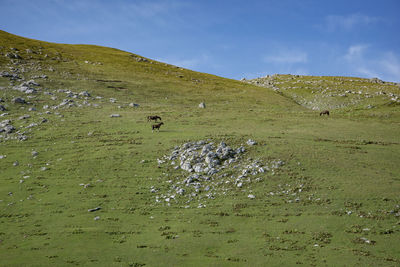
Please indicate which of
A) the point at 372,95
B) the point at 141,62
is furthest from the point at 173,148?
the point at 141,62

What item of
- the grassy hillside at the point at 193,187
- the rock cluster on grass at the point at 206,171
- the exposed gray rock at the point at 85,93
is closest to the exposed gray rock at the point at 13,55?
the grassy hillside at the point at 193,187

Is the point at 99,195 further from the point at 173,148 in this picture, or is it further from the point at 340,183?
the point at 340,183

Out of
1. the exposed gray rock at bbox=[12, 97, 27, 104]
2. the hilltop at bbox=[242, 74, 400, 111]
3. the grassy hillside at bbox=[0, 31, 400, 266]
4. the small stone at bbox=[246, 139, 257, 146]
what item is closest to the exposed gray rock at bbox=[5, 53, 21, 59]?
the grassy hillside at bbox=[0, 31, 400, 266]

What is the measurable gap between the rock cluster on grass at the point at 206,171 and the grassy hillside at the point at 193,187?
16 cm

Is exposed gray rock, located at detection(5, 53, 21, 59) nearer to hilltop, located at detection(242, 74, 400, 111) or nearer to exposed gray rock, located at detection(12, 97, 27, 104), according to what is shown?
→ exposed gray rock, located at detection(12, 97, 27, 104)

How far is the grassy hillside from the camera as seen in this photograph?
21.7 meters

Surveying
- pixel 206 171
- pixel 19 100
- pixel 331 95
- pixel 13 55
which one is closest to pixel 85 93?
pixel 19 100

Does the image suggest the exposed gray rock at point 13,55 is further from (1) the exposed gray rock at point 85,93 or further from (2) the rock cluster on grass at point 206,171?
(2) the rock cluster on grass at point 206,171

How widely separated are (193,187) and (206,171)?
10.3 feet

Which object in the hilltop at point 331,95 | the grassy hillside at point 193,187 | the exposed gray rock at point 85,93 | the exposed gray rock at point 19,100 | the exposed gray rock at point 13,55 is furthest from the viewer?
the exposed gray rock at point 13,55

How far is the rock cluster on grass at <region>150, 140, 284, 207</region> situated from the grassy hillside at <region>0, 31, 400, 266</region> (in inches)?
6.2

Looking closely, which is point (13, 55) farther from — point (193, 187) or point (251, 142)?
point (193, 187)

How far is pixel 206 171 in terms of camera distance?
114 ft

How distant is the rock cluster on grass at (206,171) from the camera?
102ft
